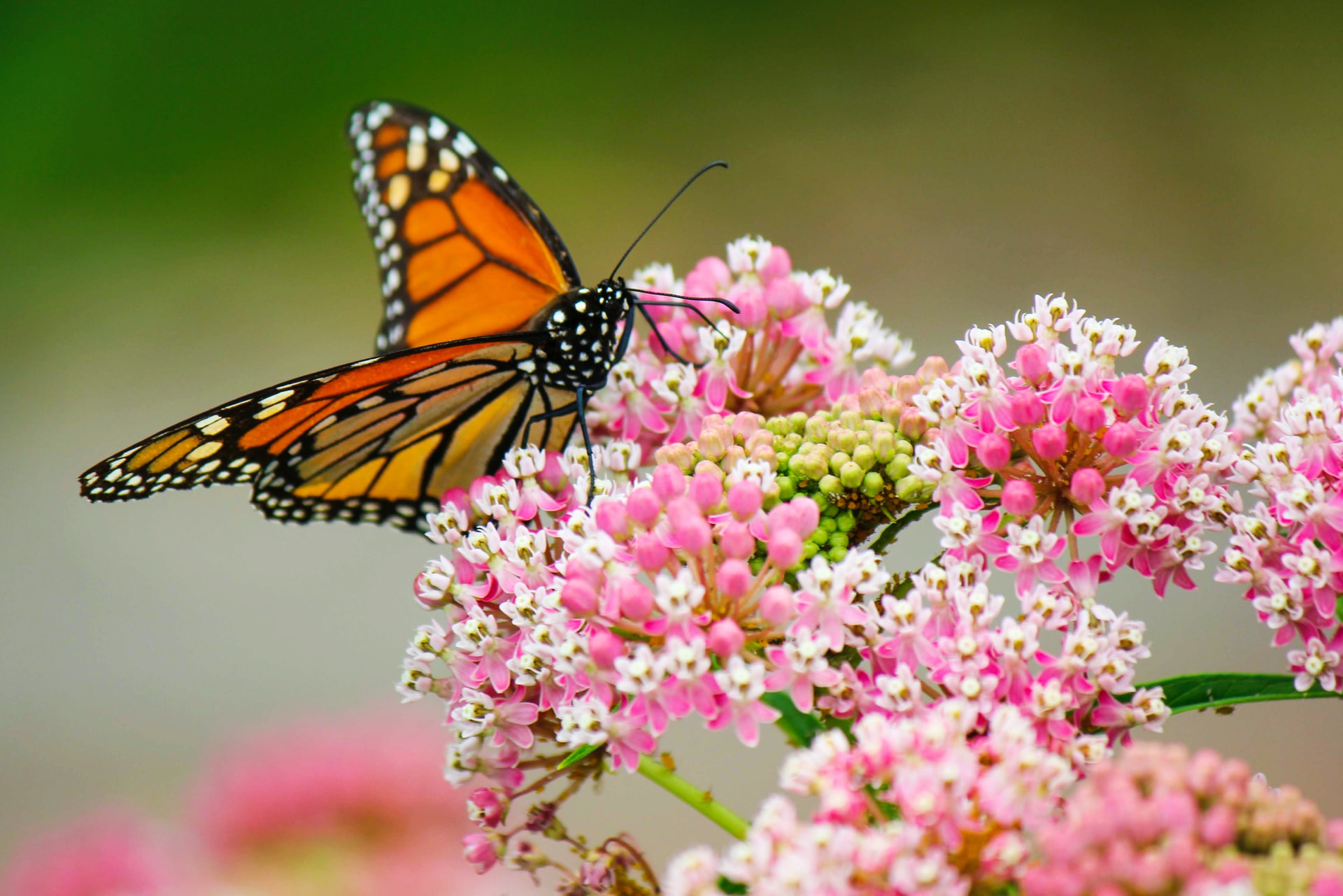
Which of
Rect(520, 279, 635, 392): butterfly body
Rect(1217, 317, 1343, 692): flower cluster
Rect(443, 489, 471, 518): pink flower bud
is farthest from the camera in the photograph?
Rect(520, 279, 635, 392): butterfly body

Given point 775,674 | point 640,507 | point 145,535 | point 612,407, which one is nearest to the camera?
point 775,674

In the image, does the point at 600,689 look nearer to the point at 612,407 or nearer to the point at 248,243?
the point at 612,407

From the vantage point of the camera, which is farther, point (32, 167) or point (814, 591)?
point (32, 167)

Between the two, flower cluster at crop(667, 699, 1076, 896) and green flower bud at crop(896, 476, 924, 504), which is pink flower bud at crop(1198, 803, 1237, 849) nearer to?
flower cluster at crop(667, 699, 1076, 896)

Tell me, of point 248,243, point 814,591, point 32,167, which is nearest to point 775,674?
point 814,591

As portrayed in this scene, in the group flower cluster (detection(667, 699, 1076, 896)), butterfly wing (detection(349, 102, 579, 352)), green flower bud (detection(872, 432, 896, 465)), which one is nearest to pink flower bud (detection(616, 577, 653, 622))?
flower cluster (detection(667, 699, 1076, 896))

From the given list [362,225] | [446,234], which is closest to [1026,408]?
[446,234]

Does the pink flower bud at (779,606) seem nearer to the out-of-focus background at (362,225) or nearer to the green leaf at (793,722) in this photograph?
the green leaf at (793,722)
